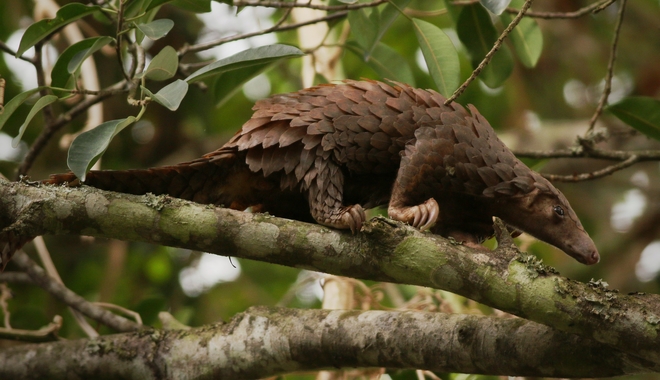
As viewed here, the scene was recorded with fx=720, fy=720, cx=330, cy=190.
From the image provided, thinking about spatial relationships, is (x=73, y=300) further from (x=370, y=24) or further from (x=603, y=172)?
(x=603, y=172)

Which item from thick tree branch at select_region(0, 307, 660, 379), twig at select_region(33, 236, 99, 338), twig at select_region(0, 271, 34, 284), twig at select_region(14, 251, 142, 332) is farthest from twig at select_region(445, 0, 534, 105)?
twig at select_region(0, 271, 34, 284)

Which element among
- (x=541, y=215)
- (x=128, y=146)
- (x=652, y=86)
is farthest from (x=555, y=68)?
(x=541, y=215)

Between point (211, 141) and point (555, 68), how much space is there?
13.4ft

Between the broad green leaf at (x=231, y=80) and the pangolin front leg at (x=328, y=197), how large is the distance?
3.24ft

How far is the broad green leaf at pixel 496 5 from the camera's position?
2.45m

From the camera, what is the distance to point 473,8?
3.45 meters

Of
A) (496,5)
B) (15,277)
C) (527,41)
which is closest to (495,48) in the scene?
(496,5)

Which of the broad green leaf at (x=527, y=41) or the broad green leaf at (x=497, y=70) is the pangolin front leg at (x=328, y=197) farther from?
the broad green leaf at (x=527, y=41)

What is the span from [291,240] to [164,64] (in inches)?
30.6

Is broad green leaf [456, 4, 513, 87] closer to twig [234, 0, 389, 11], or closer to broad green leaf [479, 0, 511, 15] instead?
twig [234, 0, 389, 11]

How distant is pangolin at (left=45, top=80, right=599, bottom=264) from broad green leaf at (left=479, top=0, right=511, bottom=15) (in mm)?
461

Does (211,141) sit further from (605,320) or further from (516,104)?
(605,320)

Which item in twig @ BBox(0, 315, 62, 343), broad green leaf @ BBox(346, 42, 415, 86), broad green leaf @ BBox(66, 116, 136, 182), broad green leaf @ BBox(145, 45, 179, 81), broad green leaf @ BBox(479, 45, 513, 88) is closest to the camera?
broad green leaf @ BBox(66, 116, 136, 182)

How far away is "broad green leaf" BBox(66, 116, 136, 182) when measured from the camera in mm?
2244
